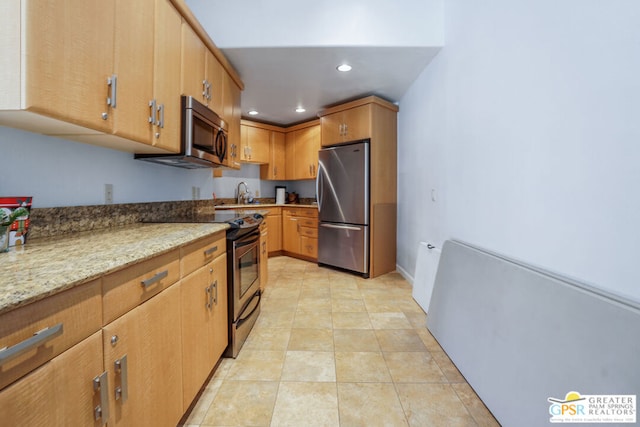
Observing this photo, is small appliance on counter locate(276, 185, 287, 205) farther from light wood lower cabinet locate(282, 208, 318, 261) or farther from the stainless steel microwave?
the stainless steel microwave

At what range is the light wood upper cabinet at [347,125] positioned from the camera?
328cm

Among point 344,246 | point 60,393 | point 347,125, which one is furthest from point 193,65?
point 344,246

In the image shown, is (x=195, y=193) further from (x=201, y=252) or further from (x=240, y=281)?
(x=201, y=252)

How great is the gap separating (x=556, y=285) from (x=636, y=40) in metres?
0.89

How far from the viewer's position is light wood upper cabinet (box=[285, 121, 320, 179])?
4.37 meters

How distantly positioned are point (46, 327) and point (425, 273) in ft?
8.21

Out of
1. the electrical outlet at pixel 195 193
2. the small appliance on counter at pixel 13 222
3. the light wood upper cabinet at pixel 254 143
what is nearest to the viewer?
the small appliance on counter at pixel 13 222

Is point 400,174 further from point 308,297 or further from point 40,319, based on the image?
point 40,319

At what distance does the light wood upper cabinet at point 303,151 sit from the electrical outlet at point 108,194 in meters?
3.02

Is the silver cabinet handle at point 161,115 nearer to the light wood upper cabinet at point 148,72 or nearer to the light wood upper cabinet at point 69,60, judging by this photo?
the light wood upper cabinet at point 148,72

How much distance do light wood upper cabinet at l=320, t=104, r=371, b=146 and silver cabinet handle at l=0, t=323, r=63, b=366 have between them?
3.17 m

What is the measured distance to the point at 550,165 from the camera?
118 cm
